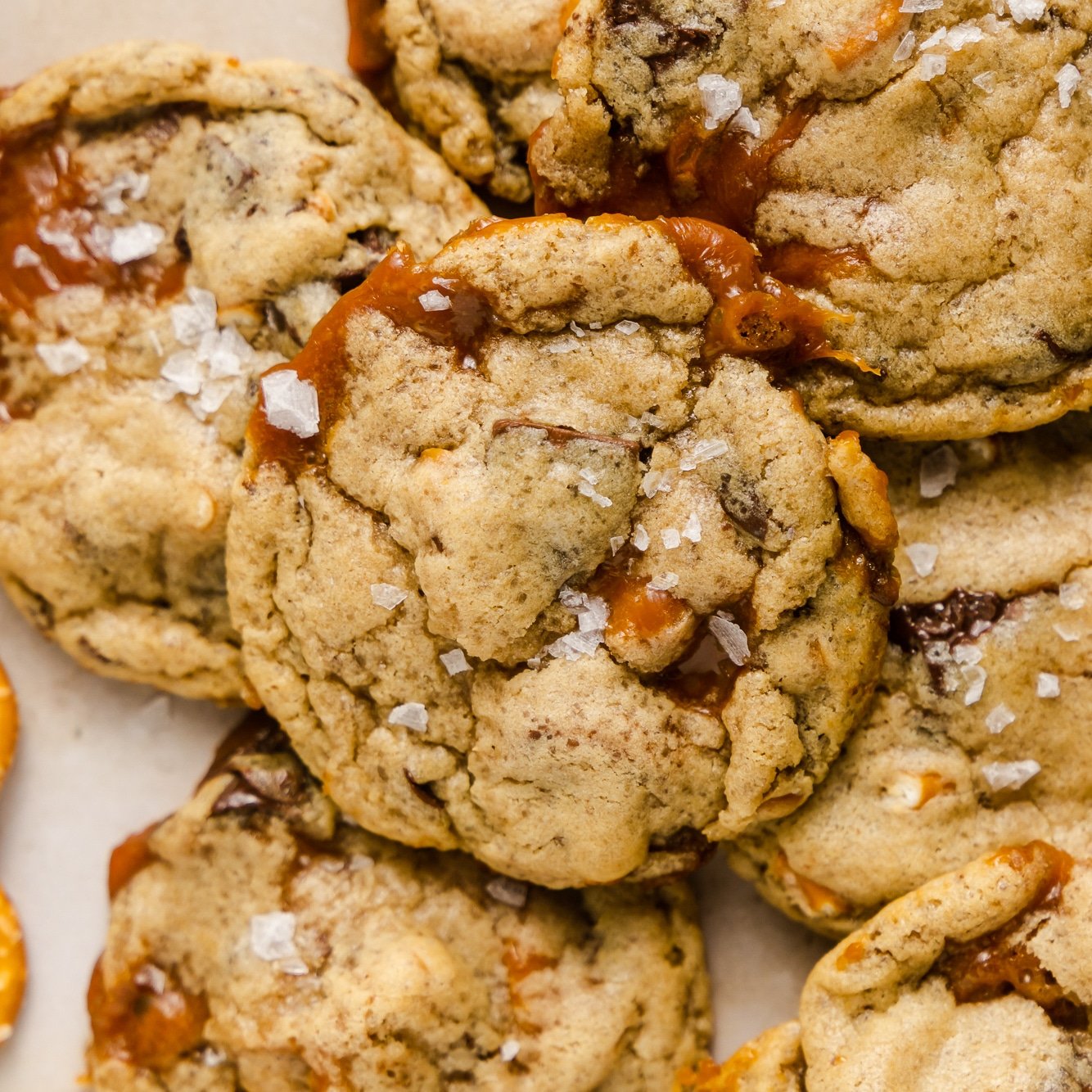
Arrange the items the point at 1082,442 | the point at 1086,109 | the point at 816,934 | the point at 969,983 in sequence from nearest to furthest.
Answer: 1. the point at 1086,109
2. the point at 969,983
3. the point at 1082,442
4. the point at 816,934

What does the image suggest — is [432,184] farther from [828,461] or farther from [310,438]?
[828,461]

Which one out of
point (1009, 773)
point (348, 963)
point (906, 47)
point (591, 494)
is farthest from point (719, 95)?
point (348, 963)

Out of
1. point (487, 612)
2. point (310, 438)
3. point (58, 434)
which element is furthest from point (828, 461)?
point (58, 434)

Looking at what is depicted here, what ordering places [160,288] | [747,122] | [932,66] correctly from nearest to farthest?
[932,66] → [747,122] → [160,288]

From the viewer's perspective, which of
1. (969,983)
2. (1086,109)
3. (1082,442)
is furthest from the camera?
(1082,442)

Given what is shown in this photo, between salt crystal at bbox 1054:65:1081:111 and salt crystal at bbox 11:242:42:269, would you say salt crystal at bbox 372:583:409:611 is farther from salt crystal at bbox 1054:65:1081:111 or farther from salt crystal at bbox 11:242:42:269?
salt crystal at bbox 1054:65:1081:111

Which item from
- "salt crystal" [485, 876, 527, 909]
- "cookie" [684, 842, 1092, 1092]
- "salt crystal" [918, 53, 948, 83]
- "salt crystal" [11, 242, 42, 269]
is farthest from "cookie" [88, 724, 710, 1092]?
"salt crystal" [918, 53, 948, 83]

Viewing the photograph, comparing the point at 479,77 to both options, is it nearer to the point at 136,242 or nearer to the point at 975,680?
the point at 136,242
